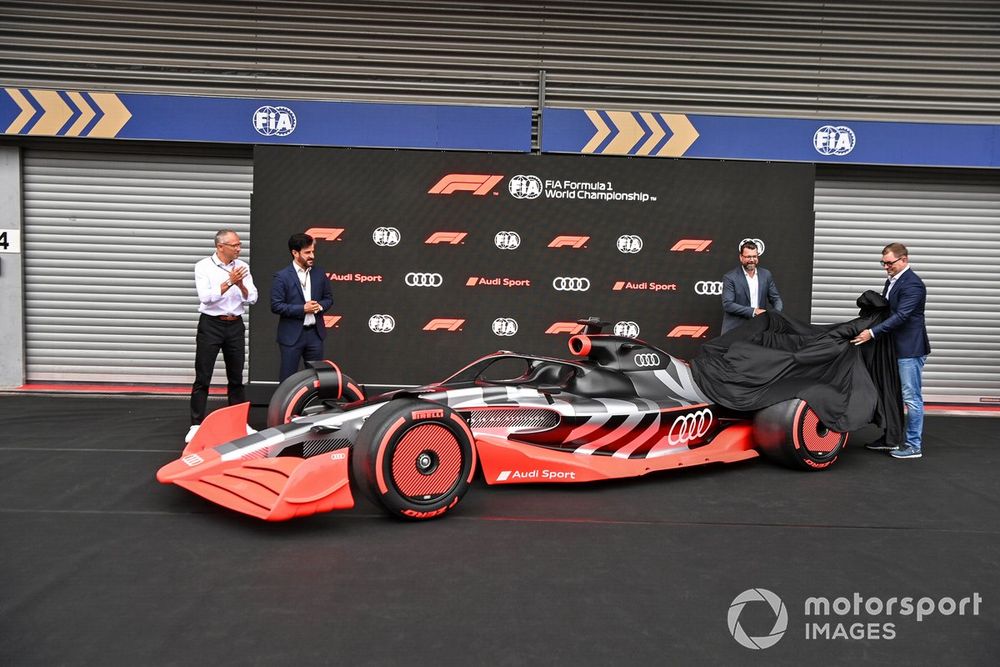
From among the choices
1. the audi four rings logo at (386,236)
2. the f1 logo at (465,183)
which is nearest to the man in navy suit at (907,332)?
the f1 logo at (465,183)

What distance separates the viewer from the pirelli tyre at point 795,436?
534 cm

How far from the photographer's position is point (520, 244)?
7.95m

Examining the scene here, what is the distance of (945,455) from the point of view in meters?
6.24

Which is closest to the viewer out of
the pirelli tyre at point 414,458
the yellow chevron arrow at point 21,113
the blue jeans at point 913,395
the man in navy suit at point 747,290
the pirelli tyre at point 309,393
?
the pirelli tyre at point 414,458

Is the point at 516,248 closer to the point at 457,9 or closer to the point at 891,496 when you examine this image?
the point at 457,9

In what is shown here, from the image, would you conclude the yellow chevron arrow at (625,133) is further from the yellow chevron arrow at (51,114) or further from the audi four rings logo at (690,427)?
the yellow chevron arrow at (51,114)

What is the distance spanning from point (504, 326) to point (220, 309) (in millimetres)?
2963

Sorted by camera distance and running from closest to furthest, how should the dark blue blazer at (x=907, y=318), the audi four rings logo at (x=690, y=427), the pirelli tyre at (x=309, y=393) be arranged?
the pirelli tyre at (x=309, y=393), the audi four rings logo at (x=690, y=427), the dark blue blazer at (x=907, y=318)

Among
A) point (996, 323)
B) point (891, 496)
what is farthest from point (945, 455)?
point (996, 323)

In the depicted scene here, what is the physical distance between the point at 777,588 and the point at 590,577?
2.68 ft

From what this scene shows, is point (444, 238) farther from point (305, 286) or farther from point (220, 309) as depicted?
point (220, 309)

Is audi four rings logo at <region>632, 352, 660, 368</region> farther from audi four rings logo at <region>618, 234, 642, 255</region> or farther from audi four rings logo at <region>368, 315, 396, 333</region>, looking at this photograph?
audi four rings logo at <region>368, 315, 396, 333</region>

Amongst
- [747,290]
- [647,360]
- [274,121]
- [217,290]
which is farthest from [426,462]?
[274,121]

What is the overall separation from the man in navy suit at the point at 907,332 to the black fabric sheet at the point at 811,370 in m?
0.10
